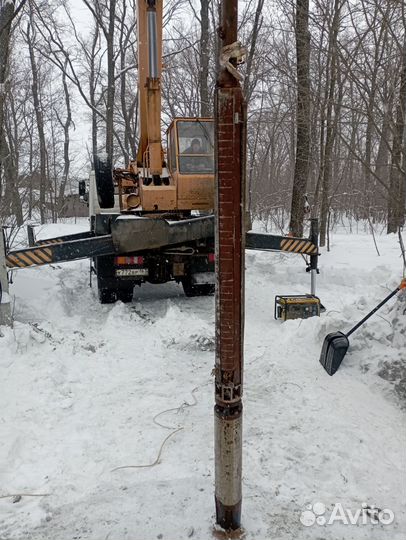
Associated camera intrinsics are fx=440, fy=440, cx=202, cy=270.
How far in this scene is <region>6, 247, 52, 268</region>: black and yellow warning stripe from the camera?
6.18 meters

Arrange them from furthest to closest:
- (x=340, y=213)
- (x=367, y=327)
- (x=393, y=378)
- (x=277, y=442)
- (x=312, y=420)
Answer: (x=340, y=213) < (x=367, y=327) < (x=393, y=378) < (x=312, y=420) < (x=277, y=442)

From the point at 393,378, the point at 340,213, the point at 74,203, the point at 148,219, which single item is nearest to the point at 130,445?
the point at 393,378

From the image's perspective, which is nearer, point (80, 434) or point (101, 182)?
point (80, 434)

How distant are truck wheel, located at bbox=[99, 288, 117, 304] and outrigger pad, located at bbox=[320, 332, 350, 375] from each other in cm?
414

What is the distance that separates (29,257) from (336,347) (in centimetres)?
431

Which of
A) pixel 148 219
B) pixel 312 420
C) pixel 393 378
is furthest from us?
pixel 148 219

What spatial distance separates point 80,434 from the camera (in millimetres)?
3531

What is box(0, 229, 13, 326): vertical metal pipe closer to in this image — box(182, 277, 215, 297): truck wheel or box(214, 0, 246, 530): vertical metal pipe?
box(182, 277, 215, 297): truck wheel

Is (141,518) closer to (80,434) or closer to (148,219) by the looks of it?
(80,434)

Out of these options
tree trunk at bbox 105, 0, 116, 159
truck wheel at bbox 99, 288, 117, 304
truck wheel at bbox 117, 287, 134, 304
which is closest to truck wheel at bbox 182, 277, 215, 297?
truck wheel at bbox 117, 287, 134, 304

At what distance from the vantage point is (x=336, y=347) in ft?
14.3

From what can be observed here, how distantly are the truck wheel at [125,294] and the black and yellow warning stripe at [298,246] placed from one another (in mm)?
2686

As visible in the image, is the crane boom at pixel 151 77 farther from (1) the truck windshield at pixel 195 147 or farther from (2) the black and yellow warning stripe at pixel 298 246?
(2) the black and yellow warning stripe at pixel 298 246

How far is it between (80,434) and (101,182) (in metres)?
5.22
